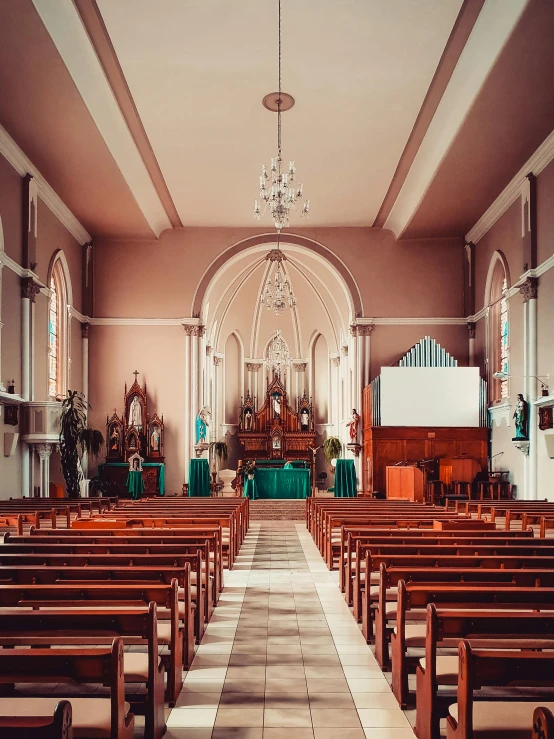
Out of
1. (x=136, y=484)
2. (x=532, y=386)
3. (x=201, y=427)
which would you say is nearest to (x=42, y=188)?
(x=136, y=484)

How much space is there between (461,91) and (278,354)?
1366 centimetres

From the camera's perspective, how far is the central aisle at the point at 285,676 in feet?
12.5

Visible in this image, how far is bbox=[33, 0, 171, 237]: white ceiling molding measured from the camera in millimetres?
10391

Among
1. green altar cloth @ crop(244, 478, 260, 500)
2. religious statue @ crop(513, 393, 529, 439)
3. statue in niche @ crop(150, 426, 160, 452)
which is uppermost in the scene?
religious statue @ crop(513, 393, 529, 439)

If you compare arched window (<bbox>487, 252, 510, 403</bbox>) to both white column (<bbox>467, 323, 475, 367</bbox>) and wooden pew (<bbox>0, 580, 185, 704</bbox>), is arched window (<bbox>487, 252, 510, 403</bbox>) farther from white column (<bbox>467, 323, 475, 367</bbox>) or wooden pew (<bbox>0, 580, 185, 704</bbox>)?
wooden pew (<bbox>0, 580, 185, 704</bbox>)

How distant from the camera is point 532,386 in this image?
14586mm

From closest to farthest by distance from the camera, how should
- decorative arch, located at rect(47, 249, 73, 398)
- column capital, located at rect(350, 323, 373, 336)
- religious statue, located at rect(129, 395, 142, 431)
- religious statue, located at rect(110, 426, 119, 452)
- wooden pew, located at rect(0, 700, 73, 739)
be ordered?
1. wooden pew, located at rect(0, 700, 73, 739)
2. decorative arch, located at rect(47, 249, 73, 398)
3. religious statue, located at rect(110, 426, 119, 452)
4. religious statue, located at rect(129, 395, 142, 431)
5. column capital, located at rect(350, 323, 373, 336)

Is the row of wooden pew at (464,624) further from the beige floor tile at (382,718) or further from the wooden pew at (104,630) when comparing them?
the wooden pew at (104,630)

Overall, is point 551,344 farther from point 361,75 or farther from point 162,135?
point 162,135

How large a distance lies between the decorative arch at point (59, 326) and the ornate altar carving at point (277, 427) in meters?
9.11

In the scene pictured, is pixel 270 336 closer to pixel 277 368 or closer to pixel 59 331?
pixel 277 368

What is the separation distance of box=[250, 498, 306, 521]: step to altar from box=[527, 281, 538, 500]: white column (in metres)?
5.26

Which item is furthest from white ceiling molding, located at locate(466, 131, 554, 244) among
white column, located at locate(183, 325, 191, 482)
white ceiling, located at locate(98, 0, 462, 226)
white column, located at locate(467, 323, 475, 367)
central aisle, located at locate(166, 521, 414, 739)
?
central aisle, located at locate(166, 521, 414, 739)

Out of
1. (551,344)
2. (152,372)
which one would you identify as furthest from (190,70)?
(152,372)
